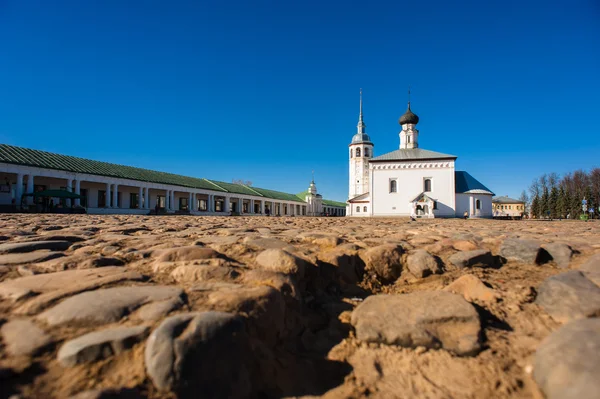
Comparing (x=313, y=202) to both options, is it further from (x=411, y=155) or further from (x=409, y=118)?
(x=411, y=155)

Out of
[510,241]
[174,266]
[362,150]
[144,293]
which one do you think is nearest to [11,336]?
[144,293]

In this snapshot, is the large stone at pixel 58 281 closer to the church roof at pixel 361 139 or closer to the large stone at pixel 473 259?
the large stone at pixel 473 259

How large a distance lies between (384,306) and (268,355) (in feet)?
2.64

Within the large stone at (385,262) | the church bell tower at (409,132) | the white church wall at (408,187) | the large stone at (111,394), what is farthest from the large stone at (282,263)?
the church bell tower at (409,132)

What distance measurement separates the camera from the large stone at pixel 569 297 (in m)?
1.77

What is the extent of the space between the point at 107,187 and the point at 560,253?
107ft

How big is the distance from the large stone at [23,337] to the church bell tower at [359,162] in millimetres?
53047

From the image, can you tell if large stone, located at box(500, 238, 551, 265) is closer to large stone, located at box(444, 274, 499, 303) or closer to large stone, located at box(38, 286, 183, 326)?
large stone, located at box(444, 274, 499, 303)

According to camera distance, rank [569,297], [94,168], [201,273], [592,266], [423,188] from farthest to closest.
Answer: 1. [423,188]
2. [94,168]
3. [592,266]
4. [201,273]
5. [569,297]

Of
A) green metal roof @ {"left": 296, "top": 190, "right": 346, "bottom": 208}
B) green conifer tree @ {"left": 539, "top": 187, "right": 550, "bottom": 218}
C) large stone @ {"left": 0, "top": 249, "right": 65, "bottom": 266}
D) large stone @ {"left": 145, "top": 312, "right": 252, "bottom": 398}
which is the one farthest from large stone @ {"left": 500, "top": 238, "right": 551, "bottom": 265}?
green metal roof @ {"left": 296, "top": 190, "right": 346, "bottom": 208}

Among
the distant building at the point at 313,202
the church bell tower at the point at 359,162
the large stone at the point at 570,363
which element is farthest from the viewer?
the distant building at the point at 313,202

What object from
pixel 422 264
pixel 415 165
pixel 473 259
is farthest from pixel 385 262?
pixel 415 165

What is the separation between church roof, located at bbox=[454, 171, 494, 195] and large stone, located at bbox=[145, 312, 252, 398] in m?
39.3

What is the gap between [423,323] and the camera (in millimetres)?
1775
